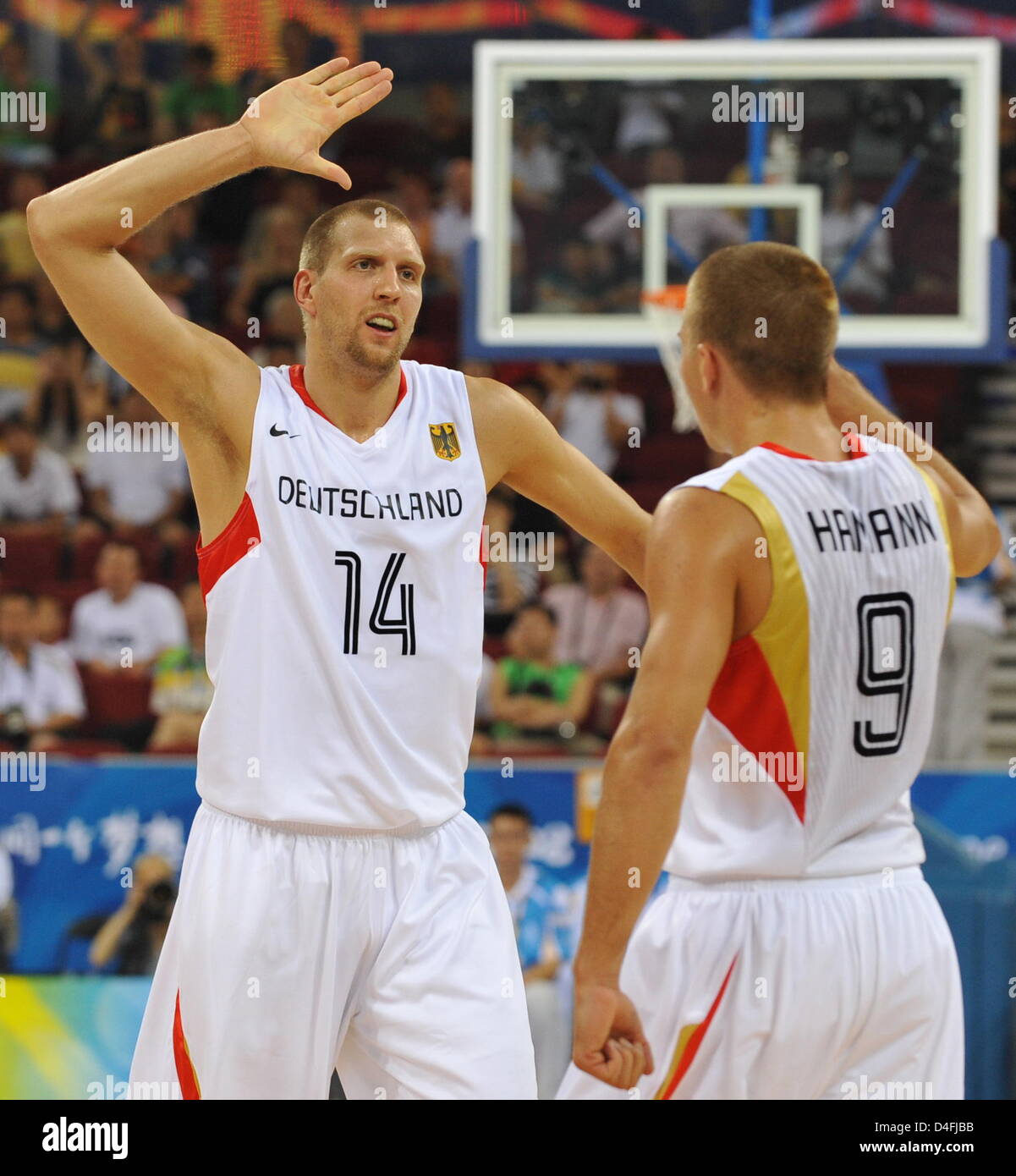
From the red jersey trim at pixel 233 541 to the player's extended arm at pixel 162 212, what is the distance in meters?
0.05

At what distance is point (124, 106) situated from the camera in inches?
532

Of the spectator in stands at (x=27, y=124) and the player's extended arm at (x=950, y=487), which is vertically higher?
the spectator in stands at (x=27, y=124)

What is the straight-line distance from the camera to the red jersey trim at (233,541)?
13.1ft

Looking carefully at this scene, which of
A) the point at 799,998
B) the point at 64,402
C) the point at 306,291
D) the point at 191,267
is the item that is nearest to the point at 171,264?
A: the point at 191,267

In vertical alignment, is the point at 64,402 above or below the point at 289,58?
below

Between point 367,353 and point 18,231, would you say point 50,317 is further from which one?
point 367,353

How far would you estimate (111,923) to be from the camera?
8500mm

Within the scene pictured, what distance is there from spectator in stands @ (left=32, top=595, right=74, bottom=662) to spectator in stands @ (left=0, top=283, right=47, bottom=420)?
240 cm

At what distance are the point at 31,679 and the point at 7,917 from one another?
1.84 metres

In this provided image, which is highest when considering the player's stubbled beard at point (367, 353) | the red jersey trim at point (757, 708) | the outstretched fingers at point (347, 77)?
the outstretched fingers at point (347, 77)

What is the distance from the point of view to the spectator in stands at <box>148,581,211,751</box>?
964cm

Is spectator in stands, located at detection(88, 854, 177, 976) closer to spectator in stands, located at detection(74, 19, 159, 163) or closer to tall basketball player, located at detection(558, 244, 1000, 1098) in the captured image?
tall basketball player, located at detection(558, 244, 1000, 1098)
